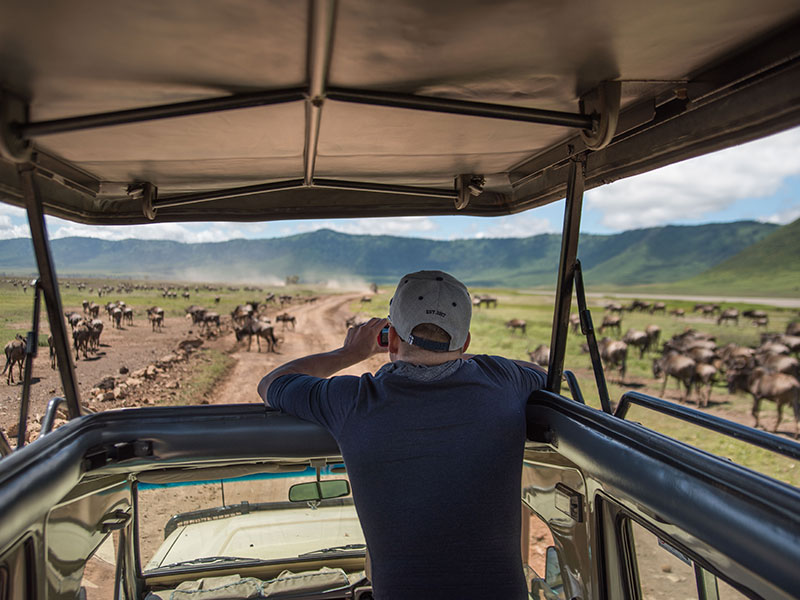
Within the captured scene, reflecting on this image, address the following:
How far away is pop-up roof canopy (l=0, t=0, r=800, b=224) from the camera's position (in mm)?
1216

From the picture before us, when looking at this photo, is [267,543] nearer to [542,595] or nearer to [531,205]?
[542,595]

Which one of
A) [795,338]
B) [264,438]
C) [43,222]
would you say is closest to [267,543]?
[264,438]

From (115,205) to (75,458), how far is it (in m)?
1.37

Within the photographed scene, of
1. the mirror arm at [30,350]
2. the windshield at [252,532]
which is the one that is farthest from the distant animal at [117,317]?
the mirror arm at [30,350]

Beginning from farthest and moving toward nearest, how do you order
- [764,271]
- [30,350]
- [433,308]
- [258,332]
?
[764,271], [258,332], [30,350], [433,308]

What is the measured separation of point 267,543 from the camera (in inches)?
125

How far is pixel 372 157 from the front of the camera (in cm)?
238

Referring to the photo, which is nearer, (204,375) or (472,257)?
(204,375)

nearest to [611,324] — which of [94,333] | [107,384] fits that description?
[94,333]

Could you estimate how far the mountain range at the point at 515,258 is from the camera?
70938mm

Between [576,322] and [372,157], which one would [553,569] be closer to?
[372,157]

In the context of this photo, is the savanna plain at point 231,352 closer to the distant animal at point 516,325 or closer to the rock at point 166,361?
the rock at point 166,361

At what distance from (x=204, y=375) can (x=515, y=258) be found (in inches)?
3994

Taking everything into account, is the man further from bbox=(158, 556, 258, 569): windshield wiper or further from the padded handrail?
bbox=(158, 556, 258, 569): windshield wiper
